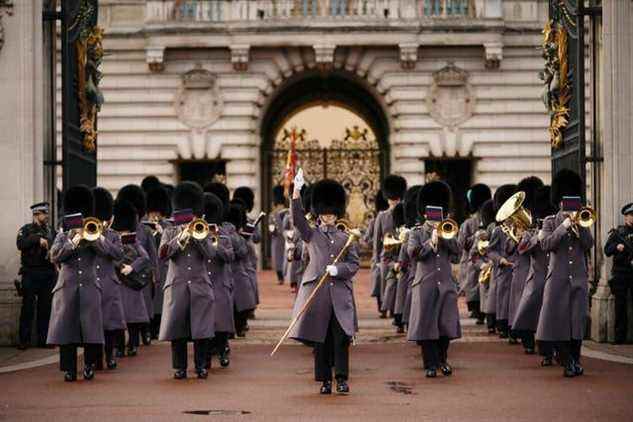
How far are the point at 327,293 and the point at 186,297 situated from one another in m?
1.61

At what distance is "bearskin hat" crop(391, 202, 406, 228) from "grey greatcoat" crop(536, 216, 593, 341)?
4.90 meters

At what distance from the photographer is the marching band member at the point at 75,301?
12.7 m

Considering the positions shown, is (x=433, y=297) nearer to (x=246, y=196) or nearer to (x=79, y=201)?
(x=79, y=201)

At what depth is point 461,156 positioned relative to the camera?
32.0 metres

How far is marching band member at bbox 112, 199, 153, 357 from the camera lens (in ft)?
47.2

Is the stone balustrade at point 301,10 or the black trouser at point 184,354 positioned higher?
the stone balustrade at point 301,10

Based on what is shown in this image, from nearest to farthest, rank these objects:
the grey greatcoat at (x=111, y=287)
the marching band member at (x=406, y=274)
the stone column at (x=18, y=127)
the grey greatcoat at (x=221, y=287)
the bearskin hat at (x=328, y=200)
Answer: the bearskin hat at (x=328, y=200), the grey greatcoat at (x=111, y=287), the grey greatcoat at (x=221, y=287), the marching band member at (x=406, y=274), the stone column at (x=18, y=127)

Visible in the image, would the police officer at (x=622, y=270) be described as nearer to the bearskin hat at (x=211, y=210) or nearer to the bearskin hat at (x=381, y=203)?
the bearskin hat at (x=211, y=210)

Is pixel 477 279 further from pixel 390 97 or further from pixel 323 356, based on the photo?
pixel 390 97

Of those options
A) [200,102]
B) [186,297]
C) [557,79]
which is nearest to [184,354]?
[186,297]

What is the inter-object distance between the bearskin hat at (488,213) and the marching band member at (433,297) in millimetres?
4631

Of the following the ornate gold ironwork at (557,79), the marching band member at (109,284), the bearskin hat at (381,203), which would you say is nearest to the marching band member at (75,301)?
the marching band member at (109,284)

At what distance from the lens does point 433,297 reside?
42.7ft

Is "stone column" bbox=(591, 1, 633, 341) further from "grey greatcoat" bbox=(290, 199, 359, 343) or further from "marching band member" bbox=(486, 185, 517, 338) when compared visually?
"grey greatcoat" bbox=(290, 199, 359, 343)
